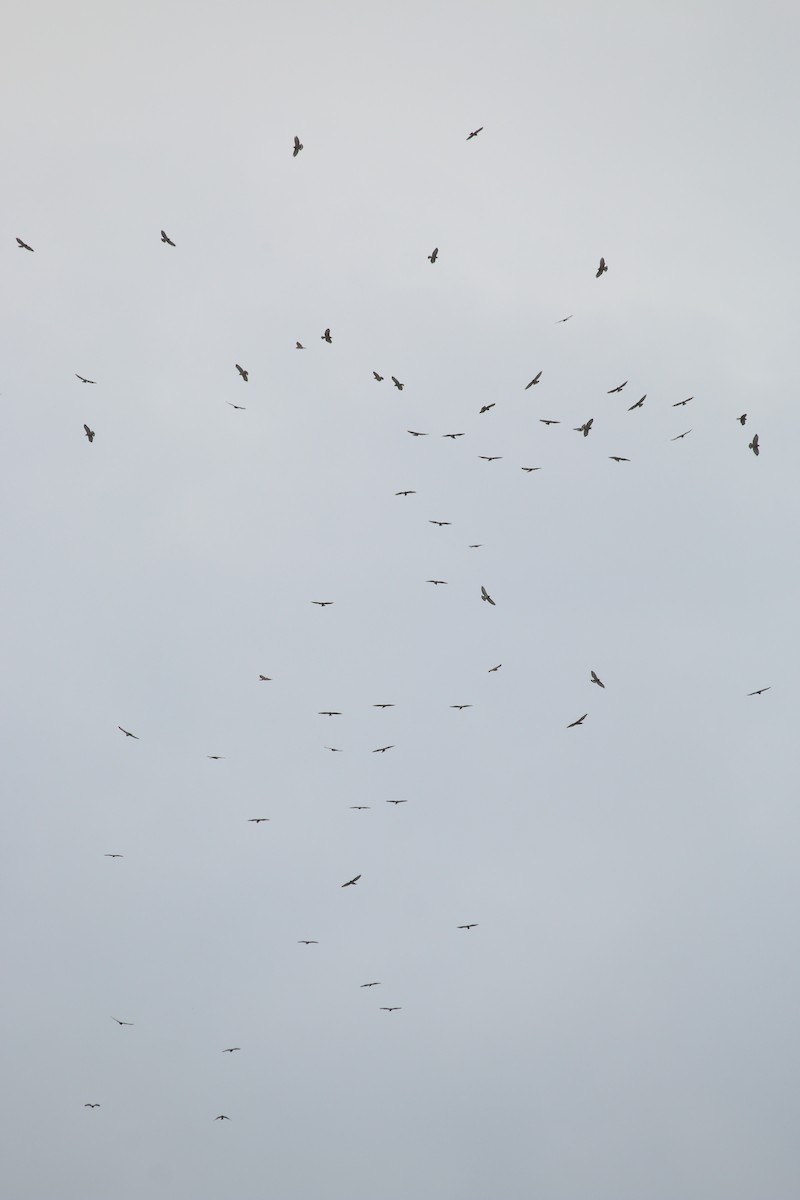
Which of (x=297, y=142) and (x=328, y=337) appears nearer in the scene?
(x=297, y=142)

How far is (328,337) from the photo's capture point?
9856cm

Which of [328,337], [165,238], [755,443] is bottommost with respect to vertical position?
[755,443]

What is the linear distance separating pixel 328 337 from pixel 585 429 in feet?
59.6

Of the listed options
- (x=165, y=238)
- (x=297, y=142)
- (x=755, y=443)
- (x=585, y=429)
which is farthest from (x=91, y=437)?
(x=755, y=443)

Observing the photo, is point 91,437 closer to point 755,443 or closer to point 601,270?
point 601,270

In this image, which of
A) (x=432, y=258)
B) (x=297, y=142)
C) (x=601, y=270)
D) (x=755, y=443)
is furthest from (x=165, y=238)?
(x=755, y=443)

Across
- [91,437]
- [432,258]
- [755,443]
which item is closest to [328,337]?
[432,258]

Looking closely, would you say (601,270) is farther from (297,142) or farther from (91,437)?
(91,437)

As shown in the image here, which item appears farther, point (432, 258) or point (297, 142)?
point (432, 258)

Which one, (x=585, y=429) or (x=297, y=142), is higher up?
(x=297, y=142)

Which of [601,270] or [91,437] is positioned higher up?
[601,270]

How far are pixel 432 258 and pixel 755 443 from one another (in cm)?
2405

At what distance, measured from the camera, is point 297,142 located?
8944 centimetres

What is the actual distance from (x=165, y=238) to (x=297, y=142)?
10.5 metres
